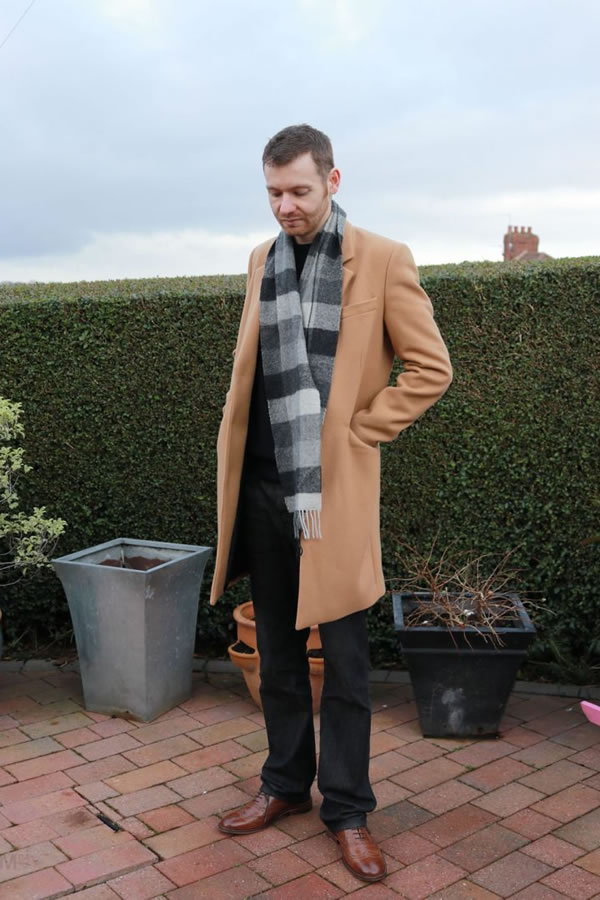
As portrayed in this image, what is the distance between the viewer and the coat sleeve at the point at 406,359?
258 centimetres

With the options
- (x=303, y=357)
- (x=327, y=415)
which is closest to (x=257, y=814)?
(x=327, y=415)

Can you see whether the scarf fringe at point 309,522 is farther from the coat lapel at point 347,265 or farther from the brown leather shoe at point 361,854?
the brown leather shoe at point 361,854

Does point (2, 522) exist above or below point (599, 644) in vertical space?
above

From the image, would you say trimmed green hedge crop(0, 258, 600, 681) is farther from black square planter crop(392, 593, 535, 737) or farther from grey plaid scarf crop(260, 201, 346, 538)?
grey plaid scarf crop(260, 201, 346, 538)

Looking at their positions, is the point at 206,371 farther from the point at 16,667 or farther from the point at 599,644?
the point at 599,644

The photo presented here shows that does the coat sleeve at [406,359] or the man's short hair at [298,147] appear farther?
the coat sleeve at [406,359]

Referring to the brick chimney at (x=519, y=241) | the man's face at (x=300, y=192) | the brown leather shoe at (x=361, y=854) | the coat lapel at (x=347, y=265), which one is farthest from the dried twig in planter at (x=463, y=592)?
the brick chimney at (x=519, y=241)

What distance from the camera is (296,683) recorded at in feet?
9.46

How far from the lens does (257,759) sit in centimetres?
340

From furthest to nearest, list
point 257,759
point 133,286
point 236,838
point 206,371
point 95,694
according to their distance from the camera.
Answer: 1. point 133,286
2. point 206,371
3. point 95,694
4. point 257,759
5. point 236,838

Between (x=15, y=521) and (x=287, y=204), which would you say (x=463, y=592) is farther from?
(x=15, y=521)

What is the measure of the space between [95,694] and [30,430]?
130cm

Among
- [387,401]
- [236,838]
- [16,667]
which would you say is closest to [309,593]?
[387,401]

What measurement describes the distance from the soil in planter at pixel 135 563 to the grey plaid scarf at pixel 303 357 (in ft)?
5.15
